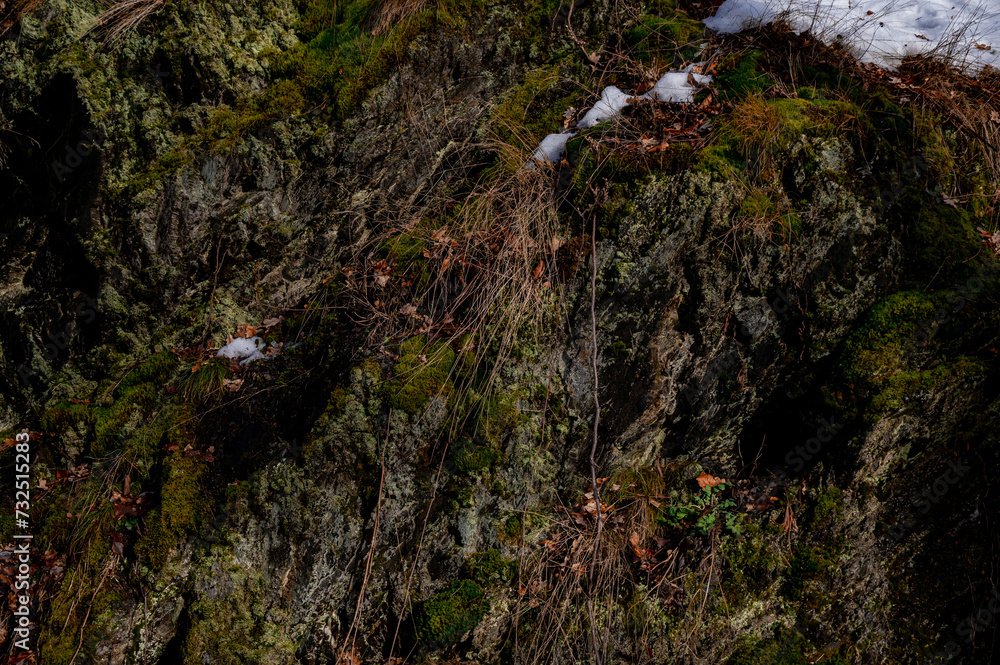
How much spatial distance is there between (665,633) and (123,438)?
3.77 meters

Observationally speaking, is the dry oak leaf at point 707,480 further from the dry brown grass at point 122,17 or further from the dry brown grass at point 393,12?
the dry brown grass at point 122,17

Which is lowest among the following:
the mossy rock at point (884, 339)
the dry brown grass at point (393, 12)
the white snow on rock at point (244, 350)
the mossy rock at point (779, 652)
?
the mossy rock at point (779, 652)

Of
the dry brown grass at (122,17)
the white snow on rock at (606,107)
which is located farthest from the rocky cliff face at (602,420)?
the dry brown grass at (122,17)

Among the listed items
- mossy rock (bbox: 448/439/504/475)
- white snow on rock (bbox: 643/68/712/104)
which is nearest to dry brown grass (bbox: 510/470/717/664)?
mossy rock (bbox: 448/439/504/475)

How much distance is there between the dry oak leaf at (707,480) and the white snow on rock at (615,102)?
232 cm

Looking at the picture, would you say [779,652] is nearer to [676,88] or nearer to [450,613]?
[450,613]

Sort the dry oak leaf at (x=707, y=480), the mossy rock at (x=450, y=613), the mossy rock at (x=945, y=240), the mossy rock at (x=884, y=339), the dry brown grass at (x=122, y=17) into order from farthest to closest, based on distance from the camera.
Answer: the dry brown grass at (x=122, y=17) < the dry oak leaf at (x=707, y=480) < the mossy rock at (x=945, y=240) < the mossy rock at (x=884, y=339) < the mossy rock at (x=450, y=613)

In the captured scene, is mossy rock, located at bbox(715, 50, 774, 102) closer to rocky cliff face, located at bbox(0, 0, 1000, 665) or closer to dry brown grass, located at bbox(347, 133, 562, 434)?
rocky cliff face, located at bbox(0, 0, 1000, 665)

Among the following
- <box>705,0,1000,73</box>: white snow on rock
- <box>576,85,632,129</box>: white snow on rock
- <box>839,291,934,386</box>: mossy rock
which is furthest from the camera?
<box>705,0,1000,73</box>: white snow on rock

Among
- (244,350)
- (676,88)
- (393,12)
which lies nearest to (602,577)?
(244,350)

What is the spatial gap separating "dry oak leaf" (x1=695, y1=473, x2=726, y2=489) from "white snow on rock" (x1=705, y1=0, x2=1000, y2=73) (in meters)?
3.13

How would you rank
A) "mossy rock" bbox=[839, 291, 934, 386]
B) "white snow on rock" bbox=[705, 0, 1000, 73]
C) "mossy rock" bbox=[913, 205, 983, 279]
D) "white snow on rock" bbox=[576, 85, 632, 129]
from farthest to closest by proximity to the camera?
"white snow on rock" bbox=[705, 0, 1000, 73] → "white snow on rock" bbox=[576, 85, 632, 129] → "mossy rock" bbox=[913, 205, 983, 279] → "mossy rock" bbox=[839, 291, 934, 386]

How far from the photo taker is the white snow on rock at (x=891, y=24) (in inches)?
144

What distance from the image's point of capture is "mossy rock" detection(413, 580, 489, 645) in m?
2.93
